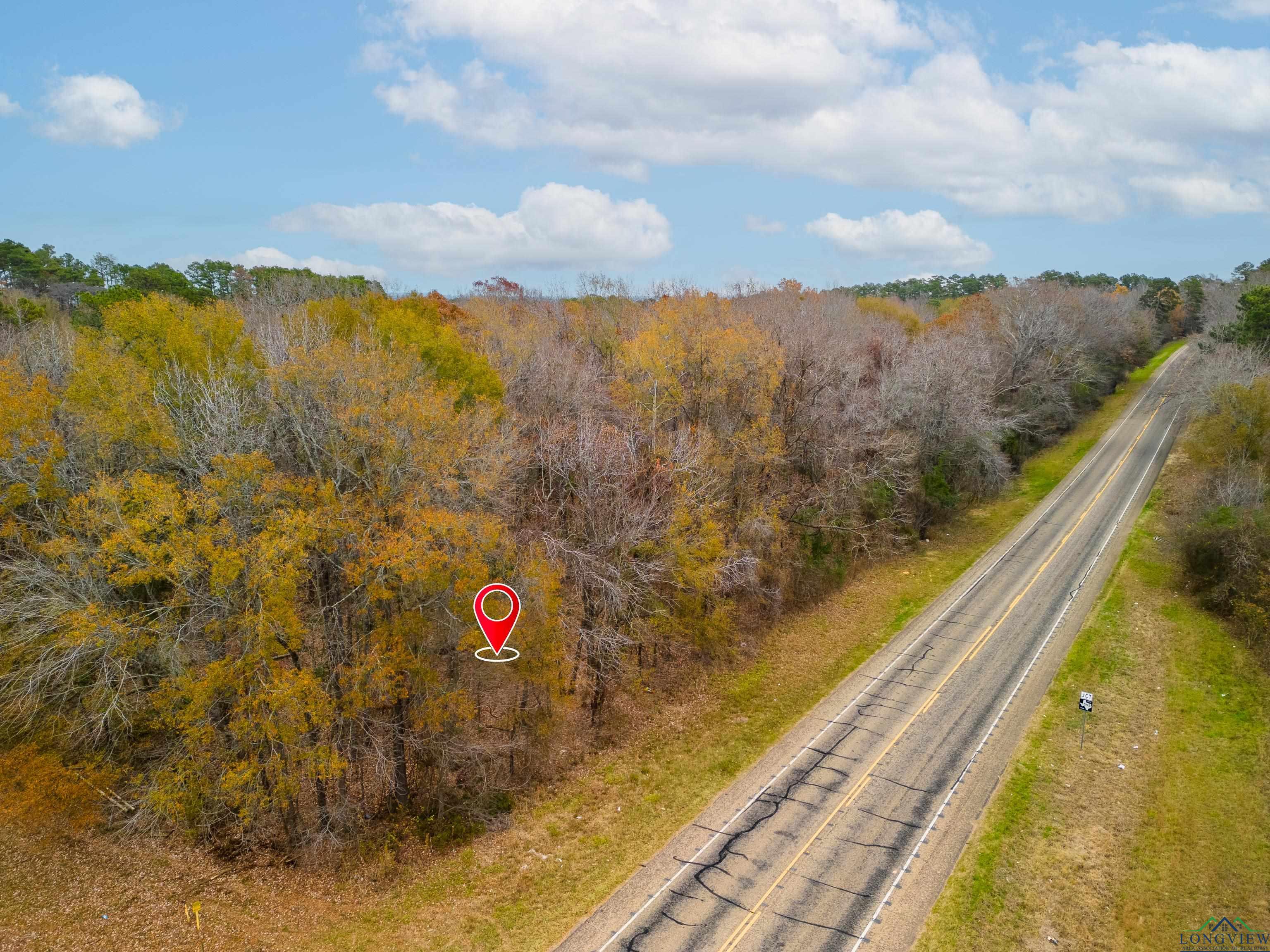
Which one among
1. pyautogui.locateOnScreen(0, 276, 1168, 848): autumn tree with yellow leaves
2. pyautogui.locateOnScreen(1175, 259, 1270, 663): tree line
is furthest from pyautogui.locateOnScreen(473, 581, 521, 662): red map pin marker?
pyautogui.locateOnScreen(1175, 259, 1270, 663): tree line

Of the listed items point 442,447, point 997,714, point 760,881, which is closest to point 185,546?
point 442,447

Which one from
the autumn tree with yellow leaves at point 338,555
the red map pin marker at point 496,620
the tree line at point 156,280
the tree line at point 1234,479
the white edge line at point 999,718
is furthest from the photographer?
the tree line at point 156,280

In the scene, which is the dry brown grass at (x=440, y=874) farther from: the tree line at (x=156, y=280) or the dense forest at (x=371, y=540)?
the tree line at (x=156, y=280)

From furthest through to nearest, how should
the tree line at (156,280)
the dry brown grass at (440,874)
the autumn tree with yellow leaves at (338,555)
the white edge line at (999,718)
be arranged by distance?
the tree line at (156,280) < the autumn tree with yellow leaves at (338,555) < the white edge line at (999,718) < the dry brown grass at (440,874)

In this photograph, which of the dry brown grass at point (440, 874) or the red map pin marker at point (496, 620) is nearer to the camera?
the dry brown grass at point (440, 874)

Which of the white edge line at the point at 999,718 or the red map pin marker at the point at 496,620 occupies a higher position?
Result: the red map pin marker at the point at 496,620

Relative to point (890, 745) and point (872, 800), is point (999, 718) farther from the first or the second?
point (872, 800)

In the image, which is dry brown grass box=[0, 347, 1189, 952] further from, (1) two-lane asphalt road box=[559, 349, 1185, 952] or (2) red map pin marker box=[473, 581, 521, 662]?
(2) red map pin marker box=[473, 581, 521, 662]

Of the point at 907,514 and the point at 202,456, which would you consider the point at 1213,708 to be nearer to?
the point at 907,514

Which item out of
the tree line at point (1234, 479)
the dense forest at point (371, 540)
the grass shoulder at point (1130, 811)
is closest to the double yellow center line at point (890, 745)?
the grass shoulder at point (1130, 811)
